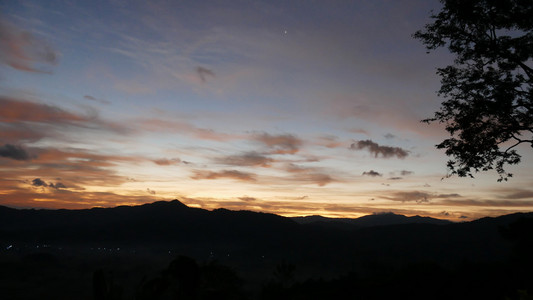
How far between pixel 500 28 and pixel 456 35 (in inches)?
63.7

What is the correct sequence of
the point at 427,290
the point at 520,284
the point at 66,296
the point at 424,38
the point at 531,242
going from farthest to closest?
the point at 66,296, the point at 531,242, the point at 427,290, the point at 520,284, the point at 424,38

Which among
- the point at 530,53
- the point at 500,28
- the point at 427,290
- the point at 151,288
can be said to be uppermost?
the point at 500,28

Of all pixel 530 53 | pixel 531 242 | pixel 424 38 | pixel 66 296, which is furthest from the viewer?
pixel 66 296

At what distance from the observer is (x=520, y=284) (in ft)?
85.5

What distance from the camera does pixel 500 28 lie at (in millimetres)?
14375

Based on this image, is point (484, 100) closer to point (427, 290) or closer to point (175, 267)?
point (175, 267)

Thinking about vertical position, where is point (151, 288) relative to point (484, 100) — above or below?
below

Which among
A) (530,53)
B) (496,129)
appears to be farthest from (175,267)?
(530,53)


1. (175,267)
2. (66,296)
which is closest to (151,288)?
(175,267)

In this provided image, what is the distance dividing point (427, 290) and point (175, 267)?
21739mm

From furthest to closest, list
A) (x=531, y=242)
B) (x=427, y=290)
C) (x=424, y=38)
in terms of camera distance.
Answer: (x=531, y=242)
(x=427, y=290)
(x=424, y=38)

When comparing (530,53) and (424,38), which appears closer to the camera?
(530,53)

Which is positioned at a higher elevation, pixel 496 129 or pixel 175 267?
pixel 496 129

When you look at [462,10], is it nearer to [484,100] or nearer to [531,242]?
[484,100]
